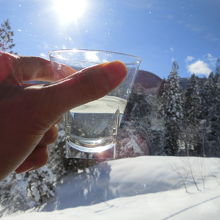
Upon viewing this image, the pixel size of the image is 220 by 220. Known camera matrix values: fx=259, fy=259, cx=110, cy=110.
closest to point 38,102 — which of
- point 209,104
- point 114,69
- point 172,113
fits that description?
point 114,69

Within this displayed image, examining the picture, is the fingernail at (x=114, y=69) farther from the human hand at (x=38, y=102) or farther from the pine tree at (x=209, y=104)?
the pine tree at (x=209, y=104)

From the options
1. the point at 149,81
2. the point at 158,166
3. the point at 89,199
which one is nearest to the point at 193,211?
the point at 89,199

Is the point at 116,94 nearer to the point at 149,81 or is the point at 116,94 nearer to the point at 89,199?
the point at 89,199

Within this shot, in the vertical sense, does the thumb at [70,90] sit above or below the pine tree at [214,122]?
above

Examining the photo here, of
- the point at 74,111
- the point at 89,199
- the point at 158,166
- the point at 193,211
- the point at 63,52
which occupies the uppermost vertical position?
the point at 63,52

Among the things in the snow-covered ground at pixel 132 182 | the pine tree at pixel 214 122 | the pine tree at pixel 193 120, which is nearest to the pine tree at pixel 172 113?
the pine tree at pixel 193 120

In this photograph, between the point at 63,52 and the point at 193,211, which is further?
the point at 193,211

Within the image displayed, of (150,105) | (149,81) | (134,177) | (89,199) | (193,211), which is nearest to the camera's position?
(193,211)

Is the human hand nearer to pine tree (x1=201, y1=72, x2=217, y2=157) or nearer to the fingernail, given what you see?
the fingernail

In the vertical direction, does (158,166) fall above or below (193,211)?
below
